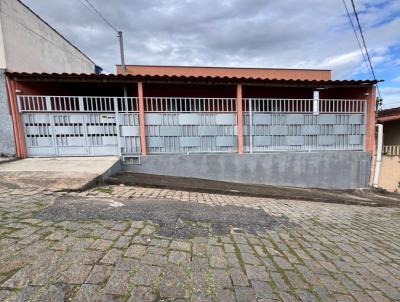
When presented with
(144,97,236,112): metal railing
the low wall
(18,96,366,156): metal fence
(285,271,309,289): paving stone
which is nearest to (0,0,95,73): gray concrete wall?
(18,96,366,156): metal fence

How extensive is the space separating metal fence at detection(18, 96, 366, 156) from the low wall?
7.42 ft

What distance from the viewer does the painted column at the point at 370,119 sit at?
7337 mm

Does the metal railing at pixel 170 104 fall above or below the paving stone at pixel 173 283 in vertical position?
above

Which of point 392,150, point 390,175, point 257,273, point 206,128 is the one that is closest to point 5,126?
point 206,128

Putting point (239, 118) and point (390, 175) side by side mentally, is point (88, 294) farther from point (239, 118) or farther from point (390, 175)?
point (390, 175)

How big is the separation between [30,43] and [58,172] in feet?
18.5

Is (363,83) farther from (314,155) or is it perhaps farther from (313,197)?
(313,197)

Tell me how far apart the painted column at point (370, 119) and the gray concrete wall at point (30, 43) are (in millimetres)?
11786

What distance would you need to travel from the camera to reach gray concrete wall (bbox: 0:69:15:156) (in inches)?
244

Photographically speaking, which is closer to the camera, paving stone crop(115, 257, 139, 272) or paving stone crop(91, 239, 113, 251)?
paving stone crop(115, 257, 139, 272)

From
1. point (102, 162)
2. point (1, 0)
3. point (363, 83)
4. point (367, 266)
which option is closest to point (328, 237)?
point (367, 266)

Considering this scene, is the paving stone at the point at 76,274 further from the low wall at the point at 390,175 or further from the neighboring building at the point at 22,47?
the low wall at the point at 390,175

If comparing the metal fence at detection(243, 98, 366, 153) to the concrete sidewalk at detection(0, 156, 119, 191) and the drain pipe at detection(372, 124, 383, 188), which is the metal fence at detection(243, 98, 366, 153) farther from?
the concrete sidewalk at detection(0, 156, 119, 191)

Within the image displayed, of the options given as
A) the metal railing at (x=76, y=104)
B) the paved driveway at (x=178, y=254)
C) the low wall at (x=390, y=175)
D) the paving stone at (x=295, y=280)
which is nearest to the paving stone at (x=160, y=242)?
the paved driveway at (x=178, y=254)
